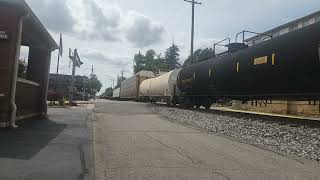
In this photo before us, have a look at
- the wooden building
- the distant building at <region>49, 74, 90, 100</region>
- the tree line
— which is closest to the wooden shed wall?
the wooden building

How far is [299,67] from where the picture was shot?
A: 15.9 meters

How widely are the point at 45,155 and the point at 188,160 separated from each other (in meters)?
2.85

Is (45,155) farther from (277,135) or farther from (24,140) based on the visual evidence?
(277,135)

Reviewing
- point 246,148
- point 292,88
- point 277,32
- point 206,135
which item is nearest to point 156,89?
point 277,32

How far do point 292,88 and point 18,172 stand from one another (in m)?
12.3

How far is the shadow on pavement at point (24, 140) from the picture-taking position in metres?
8.75

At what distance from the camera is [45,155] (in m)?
8.80

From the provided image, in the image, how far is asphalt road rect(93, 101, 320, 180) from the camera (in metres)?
7.64

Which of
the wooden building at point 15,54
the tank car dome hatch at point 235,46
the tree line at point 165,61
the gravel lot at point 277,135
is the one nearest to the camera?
the gravel lot at point 277,135

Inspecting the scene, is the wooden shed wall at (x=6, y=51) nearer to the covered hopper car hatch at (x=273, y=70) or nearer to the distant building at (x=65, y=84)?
the covered hopper car hatch at (x=273, y=70)

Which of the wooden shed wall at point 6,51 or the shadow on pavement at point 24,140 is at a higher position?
the wooden shed wall at point 6,51

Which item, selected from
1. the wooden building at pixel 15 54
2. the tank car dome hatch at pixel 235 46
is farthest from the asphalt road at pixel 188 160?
the tank car dome hatch at pixel 235 46

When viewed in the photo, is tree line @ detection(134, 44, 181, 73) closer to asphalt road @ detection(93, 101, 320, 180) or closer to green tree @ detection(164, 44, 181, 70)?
green tree @ detection(164, 44, 181, 70)

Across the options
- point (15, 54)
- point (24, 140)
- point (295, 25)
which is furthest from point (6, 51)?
Result: point (295, 25)
